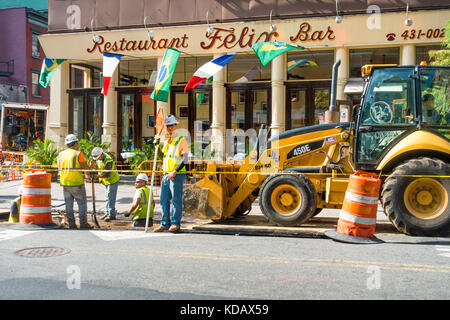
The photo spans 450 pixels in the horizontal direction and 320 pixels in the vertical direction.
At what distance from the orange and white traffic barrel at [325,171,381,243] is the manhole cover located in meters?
4.07

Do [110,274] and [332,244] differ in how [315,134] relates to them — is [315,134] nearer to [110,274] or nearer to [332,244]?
[332,244]

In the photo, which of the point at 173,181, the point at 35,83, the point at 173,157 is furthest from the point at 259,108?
the point at 35,83

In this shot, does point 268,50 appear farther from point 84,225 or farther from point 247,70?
point 84,225

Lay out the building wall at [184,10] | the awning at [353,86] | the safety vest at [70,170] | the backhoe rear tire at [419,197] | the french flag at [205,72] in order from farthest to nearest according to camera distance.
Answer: the building wall at [184,10]
the awning at [353,86]
the french flag at [205,72]
the safety vest at [70,170]
the backhoe rear tire at [419,197]

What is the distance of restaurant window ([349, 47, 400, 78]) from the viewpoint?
1638 cm

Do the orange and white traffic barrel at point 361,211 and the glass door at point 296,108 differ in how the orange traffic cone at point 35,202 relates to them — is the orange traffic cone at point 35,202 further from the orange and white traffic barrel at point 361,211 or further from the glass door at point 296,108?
the glass door at point 296,108

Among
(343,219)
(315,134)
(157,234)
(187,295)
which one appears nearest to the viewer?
(187,295)

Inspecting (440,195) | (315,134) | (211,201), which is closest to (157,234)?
(211,201)

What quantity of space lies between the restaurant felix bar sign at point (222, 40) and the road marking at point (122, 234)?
10432mm

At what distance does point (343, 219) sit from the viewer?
24.3 feet

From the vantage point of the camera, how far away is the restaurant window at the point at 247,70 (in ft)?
58.8

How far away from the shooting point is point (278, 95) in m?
17.0

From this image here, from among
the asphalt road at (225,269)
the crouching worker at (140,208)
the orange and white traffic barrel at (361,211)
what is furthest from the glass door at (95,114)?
the orange and white traffic barrel at (361,211)
